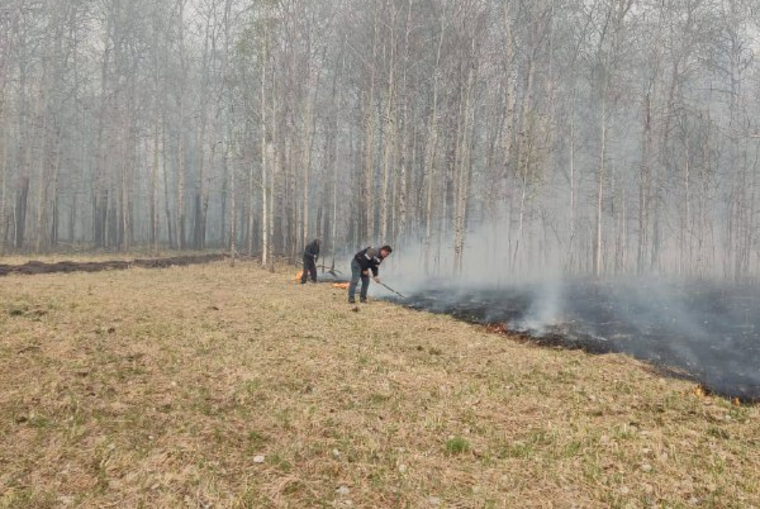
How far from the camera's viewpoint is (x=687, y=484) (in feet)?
12.9

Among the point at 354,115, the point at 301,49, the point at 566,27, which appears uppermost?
the point at 566,27

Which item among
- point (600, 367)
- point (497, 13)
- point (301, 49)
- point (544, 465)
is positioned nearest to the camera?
point (544, 465)

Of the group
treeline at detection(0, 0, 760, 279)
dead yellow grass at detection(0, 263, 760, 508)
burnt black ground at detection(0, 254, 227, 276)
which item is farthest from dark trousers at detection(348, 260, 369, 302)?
burnt black ground at detection(0, 254, 227, 276)

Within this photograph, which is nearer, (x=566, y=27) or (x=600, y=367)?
(x=600, y=367)

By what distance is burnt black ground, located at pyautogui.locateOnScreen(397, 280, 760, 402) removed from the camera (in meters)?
8.22

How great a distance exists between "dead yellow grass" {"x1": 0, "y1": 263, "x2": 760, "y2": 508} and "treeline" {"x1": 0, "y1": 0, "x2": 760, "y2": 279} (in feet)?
41.6

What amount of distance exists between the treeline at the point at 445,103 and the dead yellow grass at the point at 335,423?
1267 cm

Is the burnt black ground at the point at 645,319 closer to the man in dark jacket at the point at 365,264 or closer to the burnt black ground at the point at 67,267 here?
the man in dark jacket at the point at 365,264

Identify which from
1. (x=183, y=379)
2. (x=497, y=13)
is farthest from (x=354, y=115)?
(x=183, y=379)

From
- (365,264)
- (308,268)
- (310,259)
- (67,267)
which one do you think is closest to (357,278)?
(365,264)

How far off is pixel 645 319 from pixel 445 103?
15.4 metres

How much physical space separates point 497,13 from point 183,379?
22408mm

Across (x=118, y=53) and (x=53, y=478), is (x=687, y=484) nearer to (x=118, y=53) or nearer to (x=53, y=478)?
(x=53, y=478)

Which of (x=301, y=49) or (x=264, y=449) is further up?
(x=301, y=49)
